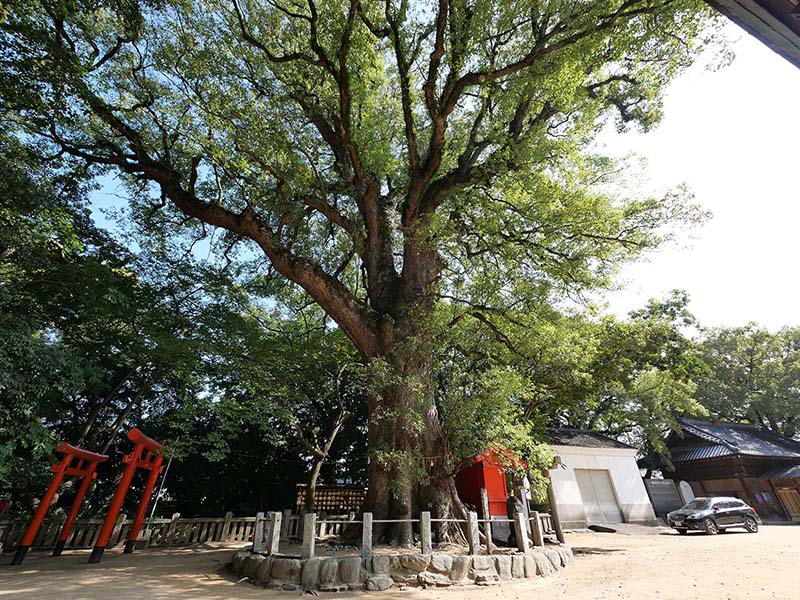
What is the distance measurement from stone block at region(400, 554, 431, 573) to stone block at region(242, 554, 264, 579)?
1.99 meters

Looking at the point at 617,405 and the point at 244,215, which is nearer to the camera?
the point at 244,215

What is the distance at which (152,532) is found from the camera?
29.6 ft

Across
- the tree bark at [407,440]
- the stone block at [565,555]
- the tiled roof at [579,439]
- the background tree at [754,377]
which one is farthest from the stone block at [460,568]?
the background tree at [754,377]

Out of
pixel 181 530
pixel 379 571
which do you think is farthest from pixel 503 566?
pixel 181 530

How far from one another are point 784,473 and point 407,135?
19298 mm

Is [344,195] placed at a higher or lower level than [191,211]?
higher

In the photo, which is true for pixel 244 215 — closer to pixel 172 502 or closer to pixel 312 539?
pixel 312 539

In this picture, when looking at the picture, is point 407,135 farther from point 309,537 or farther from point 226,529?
point 226,529

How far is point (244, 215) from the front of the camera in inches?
317

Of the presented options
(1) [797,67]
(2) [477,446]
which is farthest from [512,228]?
(1) [797,67]

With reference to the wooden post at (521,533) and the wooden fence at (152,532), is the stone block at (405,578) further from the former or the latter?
the wooden fence at (152,532)

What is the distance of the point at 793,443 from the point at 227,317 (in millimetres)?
25511

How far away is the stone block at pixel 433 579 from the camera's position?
4.95 meters

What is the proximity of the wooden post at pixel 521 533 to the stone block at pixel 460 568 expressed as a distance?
1.28 metres
